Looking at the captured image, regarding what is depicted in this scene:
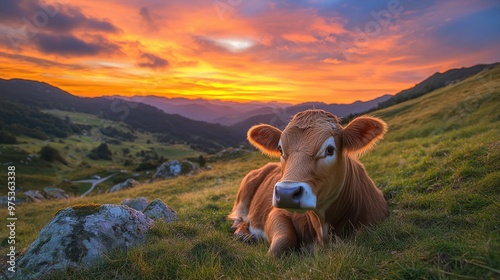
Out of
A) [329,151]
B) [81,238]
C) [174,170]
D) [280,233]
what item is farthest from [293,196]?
[174,170]

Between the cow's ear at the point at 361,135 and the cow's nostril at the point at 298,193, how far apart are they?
1.84 meters

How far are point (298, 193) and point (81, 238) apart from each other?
3.41m

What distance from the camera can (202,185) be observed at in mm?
26172

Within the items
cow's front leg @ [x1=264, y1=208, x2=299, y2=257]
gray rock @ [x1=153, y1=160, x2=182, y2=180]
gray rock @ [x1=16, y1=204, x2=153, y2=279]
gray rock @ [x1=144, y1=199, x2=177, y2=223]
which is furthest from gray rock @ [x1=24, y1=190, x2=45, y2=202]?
cow's front leg @ [x1=264, y1=208, x2=299, y2=257]

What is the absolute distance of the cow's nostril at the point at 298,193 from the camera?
15.8ft

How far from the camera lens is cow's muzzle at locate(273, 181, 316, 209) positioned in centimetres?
477

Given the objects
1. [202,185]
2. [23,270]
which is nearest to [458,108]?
[202,185]

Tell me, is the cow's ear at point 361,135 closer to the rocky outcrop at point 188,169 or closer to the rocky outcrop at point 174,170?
the rocky outcrop at point 188,169

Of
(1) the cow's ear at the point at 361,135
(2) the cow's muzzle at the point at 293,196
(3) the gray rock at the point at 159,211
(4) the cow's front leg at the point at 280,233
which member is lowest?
(3) the gray rock at the point at 159,211

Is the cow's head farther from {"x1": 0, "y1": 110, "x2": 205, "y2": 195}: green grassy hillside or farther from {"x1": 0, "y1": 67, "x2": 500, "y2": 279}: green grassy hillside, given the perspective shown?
{"x1": 0, "y1": 110, "x2": 205, "y2": 195}: green grassy hillside

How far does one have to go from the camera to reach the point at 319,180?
220 inches

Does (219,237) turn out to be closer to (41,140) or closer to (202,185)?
(202,185)

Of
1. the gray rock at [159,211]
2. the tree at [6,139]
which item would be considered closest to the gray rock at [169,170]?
the gray rock at [159,211]

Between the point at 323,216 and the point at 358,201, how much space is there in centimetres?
83
